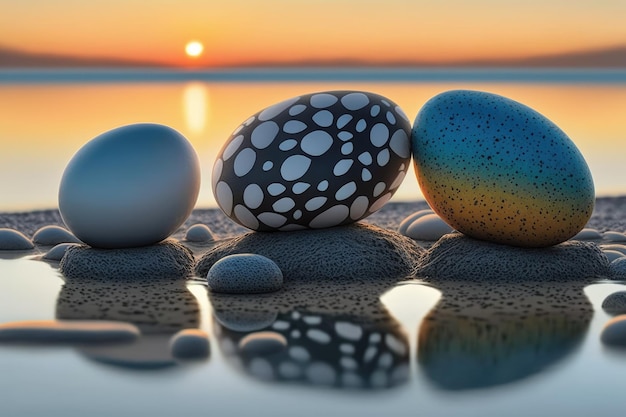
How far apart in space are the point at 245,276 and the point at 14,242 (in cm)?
310

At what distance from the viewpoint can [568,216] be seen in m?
7.30

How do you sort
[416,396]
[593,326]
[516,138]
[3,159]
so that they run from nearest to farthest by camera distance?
[416,396], [593,326], [516,138], [3,159]

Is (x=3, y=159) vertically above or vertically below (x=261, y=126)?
below

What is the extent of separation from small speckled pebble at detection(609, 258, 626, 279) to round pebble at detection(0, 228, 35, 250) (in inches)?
208

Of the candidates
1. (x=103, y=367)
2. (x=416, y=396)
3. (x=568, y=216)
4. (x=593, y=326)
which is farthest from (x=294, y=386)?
(x=568, y=216)

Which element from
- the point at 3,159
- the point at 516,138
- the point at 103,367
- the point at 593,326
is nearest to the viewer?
the point at 103,367

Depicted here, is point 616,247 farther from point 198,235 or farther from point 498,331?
point 198,235

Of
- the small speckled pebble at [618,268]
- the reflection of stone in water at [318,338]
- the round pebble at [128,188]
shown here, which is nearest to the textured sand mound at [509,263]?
the small speckled pebble at [618,268]

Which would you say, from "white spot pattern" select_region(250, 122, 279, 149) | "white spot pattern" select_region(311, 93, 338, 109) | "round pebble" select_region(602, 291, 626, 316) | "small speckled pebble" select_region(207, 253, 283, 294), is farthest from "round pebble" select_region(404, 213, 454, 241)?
"round pebble" select_region(602, 291, 626, 316)

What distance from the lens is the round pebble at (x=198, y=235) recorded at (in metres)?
9.42

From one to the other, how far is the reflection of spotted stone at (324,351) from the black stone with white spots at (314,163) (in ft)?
4.91

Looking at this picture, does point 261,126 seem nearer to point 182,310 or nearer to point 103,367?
point 182,310

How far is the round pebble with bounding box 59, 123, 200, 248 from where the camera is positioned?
7.50m

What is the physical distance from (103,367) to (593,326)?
10.1 feet
